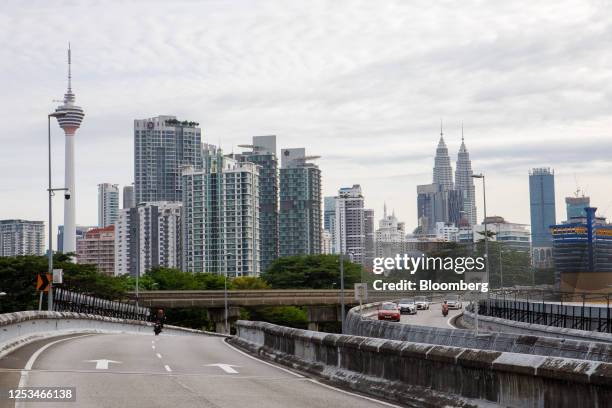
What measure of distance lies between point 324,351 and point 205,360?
563 centimetres

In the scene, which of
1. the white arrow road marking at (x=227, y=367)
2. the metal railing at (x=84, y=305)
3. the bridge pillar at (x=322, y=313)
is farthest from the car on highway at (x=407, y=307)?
the white arrow road marking at (x=227, y=367)

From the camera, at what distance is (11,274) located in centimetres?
9862

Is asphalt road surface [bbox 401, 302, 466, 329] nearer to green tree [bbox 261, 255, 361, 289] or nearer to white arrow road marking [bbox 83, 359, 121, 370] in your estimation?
white arrow road marking [bbox 83, 359, 121, 370]

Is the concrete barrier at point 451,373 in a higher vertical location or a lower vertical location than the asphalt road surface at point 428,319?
higher

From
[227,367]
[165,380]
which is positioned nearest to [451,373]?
[165,380]

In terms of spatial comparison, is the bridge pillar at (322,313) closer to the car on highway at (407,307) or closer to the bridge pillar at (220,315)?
the bridge pillar at (220,315)

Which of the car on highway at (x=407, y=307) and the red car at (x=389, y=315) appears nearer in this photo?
the red car at (x=389, y=315)

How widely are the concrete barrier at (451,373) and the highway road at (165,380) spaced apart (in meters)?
0.66

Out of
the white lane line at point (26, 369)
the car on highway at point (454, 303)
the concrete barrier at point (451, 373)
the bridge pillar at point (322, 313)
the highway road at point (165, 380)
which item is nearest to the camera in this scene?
the concrete barrier at point (451, 373)

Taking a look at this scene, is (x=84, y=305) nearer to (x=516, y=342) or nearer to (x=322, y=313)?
(x=322, y=313)

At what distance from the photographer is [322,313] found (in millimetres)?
138500

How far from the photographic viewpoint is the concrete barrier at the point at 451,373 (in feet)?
38.2

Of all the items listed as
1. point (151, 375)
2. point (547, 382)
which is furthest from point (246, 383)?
point (547, 382)

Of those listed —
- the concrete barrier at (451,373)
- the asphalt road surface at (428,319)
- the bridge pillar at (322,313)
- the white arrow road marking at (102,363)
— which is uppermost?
the concrete barrier at (451,373)
